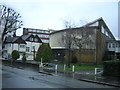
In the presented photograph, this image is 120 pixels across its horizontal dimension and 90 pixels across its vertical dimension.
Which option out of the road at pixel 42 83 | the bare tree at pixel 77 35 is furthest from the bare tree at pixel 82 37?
the road at pixel 42 83

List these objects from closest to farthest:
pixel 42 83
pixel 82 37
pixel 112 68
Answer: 1. pixel 42 83
2. pixel 112 68
3. pixel 82 37

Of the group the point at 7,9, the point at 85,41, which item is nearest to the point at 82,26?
the point at 85,41

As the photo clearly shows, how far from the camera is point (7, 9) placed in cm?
3117

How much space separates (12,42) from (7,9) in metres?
32.3

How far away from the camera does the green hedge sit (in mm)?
19413

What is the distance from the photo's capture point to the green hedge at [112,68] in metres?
19.4

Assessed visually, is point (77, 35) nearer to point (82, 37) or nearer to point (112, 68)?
point (82, 37)

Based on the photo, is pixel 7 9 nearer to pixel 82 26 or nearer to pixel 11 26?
pixel 11 26

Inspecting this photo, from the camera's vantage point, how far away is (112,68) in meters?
19.8

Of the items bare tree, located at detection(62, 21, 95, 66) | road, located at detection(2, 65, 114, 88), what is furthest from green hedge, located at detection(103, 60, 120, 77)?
bare tree, located at detection(62, 21, 95, 66)

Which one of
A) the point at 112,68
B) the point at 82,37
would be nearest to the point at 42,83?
the point at 112,68

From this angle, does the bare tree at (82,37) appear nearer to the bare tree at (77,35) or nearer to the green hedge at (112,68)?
the bare tree at (77,35)

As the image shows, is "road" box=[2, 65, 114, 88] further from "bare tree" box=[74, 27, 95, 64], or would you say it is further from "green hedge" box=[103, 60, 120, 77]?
"bare tree" box=[74, 27, 95, 64]

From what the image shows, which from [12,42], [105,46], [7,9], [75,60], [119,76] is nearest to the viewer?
[119,76]
